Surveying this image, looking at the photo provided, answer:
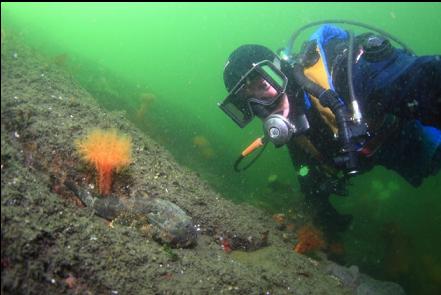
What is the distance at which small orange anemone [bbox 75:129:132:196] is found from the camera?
9.60 ft

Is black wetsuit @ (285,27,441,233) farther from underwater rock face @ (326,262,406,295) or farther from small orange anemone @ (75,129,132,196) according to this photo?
small orange anemone @ (75,129,132,196)

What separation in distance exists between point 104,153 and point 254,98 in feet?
7.83

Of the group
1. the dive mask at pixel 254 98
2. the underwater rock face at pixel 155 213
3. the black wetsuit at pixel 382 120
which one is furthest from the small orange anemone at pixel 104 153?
the black wetsuit at pixel 382 120

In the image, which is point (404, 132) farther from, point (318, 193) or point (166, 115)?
point (166, 115)

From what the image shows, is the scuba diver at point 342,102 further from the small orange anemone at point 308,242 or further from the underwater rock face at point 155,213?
the underwater rock face at point 155,213

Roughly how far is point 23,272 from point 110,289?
1.94 feet

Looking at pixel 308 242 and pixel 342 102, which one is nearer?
pixel 342 102

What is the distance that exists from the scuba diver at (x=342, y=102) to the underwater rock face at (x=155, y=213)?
1693mm

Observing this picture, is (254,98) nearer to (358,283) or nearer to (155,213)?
(155,213)

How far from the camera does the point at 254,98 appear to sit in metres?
4.64

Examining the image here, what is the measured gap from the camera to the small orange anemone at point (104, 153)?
9.60 feet

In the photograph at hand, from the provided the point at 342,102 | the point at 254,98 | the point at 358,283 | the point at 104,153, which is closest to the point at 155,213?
the point at 104,153

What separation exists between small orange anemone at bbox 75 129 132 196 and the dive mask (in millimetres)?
2067

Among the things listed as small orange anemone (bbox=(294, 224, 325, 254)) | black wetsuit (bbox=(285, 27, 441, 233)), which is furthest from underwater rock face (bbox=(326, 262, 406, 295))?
black wetsuit (bbox=(285, 27, 441, 233))
